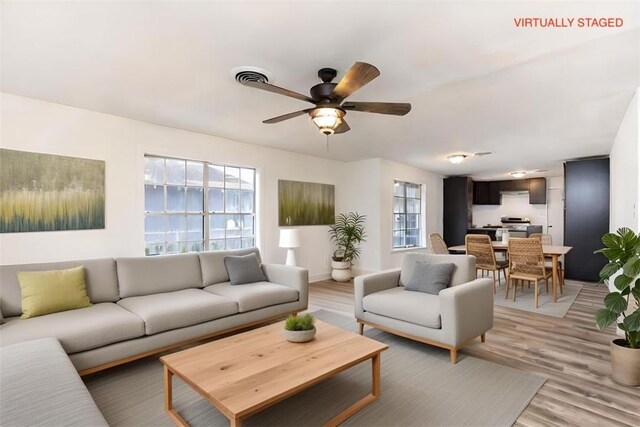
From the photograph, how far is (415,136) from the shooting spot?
495 centimetres

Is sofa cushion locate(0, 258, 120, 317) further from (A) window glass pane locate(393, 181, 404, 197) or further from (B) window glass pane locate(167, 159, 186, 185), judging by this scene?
(A) window glass pane locate(393, 181, 404, 197)

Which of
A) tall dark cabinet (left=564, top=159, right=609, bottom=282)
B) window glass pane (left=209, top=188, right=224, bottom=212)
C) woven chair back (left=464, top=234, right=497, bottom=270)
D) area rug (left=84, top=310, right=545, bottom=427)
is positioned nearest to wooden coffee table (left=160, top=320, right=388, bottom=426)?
area rug (left=84, top=310, right=545, bottom=427)

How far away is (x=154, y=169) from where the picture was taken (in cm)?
438

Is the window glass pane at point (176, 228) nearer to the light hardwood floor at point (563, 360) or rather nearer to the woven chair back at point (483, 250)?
the light hardwood floor at point (563, 360)

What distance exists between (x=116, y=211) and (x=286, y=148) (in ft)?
9.15

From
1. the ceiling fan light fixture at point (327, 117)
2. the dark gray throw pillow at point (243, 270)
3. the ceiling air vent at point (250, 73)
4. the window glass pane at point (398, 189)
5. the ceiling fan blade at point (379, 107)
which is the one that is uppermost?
the ceiling air vent at point (250, 73)

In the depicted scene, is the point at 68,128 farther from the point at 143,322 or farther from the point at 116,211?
the point at 143,322

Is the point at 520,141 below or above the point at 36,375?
above

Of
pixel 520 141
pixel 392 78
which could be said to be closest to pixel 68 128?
pixel 392 78

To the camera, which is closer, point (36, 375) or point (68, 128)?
point (36, 375)

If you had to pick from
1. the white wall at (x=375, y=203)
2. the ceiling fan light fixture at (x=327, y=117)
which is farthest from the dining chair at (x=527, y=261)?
the ceiling fan light fixture at (x=327, y=117)

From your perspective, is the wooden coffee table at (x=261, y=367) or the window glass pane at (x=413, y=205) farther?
the window glass pane at (x=413, y=205)

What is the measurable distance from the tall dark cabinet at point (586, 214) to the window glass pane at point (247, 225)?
6261mm

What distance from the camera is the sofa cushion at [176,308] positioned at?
2828mm
